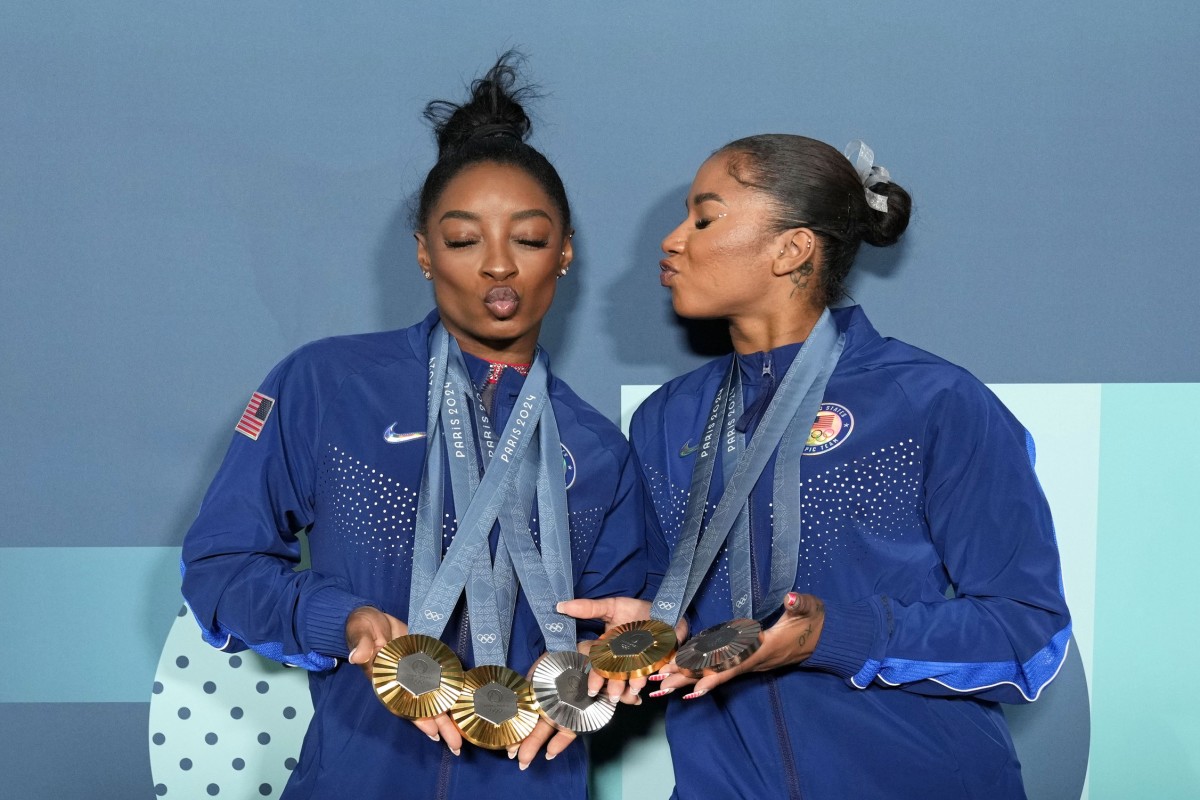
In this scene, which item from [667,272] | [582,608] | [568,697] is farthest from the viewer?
[667,272]

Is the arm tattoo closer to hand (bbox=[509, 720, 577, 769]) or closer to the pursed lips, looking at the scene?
hand (bbox=[509, 720, 577, 769])

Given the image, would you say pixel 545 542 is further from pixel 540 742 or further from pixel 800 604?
pixel 800 604

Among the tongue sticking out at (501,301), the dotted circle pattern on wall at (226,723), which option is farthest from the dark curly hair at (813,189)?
the dotted circle pattern on wall at (226,723)

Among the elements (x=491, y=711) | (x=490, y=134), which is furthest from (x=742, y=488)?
(x=490, y=134)

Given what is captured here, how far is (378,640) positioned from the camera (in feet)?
5.62

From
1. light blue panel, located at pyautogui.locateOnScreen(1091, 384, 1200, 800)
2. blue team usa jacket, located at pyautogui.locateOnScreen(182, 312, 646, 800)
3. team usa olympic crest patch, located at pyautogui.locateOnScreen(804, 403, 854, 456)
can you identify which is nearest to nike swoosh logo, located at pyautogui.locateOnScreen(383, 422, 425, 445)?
blue team usa jacket, located at pyautogui.locateOnScreen(182, 312, 646, 800)

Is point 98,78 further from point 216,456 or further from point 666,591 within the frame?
point 666,591

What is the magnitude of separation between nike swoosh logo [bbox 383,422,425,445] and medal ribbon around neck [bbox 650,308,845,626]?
0.49 m

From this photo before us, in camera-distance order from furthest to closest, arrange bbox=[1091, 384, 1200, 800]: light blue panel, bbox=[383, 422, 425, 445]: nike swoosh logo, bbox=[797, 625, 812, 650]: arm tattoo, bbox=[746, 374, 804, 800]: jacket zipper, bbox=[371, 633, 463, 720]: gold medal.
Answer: bbox=[1091, 384, 1200, 800]: light blue panel, bbox=[383, 422, 425, 445]: nike swoosh logo, bbox=[746, 374, 804, 800]: jacket zipper, bbox=[797, 625, 812, 650]: arm tattoo, bbox=[371, 633, 463, 720]: gold medal

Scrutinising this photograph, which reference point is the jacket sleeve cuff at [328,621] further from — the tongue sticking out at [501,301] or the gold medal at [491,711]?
the tongue sticking out at [501,301]

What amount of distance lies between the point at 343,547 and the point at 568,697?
0.47 metres

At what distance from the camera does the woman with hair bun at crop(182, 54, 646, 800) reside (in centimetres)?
182

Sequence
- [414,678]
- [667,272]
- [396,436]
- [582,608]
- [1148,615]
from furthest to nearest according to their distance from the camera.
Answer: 1. [1148,615]
2. [667,272]
3. [396,436]
4. [582,608]
5. [414,678]

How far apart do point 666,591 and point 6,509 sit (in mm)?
1512
